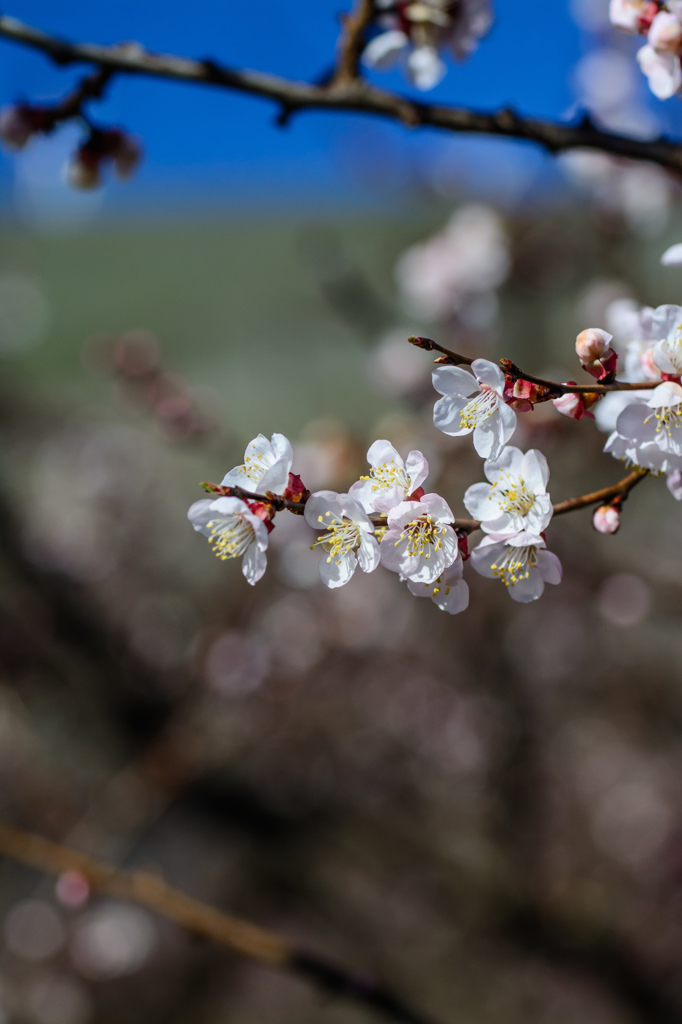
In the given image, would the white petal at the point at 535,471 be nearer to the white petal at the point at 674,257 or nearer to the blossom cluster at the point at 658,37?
the white petal at the point at 674,257

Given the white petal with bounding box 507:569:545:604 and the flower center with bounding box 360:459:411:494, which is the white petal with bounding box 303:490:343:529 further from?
the white petal with bounding box 507:569:545:604

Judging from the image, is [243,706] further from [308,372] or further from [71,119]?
[308,372]

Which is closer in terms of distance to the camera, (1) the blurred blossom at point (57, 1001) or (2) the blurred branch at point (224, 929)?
(2) the blurred branch at point (224, 929)

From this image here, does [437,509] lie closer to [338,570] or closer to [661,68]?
[338,570]

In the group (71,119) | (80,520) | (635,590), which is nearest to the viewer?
(71,119)

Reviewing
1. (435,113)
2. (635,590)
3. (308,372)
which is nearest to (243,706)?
(635,590)

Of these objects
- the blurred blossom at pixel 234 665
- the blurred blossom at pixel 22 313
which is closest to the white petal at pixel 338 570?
the blurred blossom at pixel 234 665

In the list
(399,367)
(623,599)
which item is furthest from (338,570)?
(623,599)
